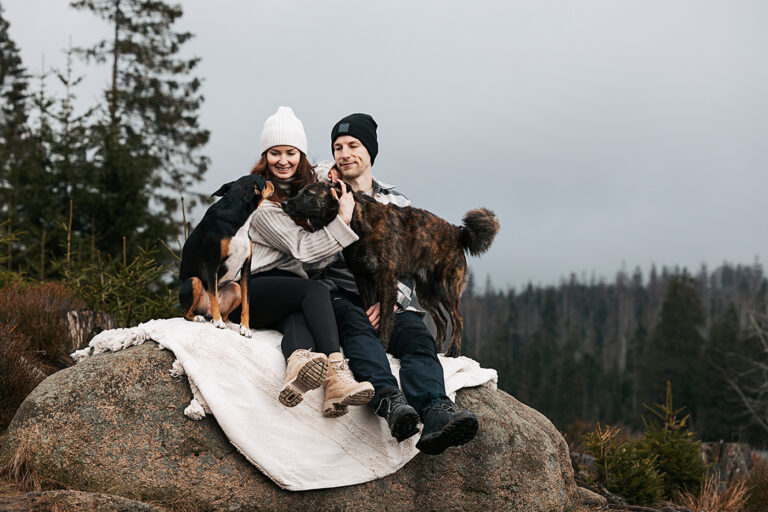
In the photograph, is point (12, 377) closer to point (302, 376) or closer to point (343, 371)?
point (302, 376)

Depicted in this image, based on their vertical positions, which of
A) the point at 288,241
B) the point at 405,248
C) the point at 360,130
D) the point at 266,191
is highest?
the point at 360,130

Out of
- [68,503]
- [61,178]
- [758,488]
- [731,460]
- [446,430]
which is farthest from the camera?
[61,178]

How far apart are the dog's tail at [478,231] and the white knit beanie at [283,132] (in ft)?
5.13

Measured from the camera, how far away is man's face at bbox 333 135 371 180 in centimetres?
578

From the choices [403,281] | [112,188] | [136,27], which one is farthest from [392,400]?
[136,27]

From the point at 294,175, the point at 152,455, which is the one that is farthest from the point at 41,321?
the point at 294,175

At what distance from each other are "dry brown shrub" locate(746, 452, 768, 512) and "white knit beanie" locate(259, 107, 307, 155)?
20.2 ft

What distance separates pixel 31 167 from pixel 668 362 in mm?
45517

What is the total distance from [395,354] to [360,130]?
6.11ft

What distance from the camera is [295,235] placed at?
5.18m

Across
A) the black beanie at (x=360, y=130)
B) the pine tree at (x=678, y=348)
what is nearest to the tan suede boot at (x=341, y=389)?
the black beanie at (x=360, y=130)

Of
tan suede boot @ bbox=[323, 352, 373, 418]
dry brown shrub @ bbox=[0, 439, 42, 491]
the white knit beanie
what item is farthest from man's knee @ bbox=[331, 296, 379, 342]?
dry brown shrub @ bbox=[0, 439, 42, 491]

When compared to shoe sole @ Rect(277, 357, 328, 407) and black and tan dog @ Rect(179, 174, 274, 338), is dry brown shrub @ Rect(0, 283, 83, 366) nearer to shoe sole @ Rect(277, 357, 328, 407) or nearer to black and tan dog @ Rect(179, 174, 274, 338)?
black and tan dog @ Rect(179, 174, 274, 338)

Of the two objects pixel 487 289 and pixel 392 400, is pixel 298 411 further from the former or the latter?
pixel 487 289
